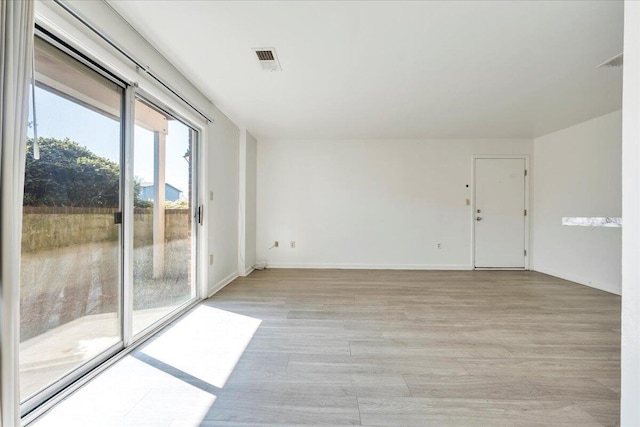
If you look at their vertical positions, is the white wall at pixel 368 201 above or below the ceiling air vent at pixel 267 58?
below

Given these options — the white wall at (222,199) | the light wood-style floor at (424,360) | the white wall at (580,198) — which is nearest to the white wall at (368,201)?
the white wall at (580,198)

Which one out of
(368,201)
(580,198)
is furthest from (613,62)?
(368,201)

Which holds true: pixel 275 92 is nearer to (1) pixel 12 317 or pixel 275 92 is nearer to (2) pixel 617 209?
(1) pixel 12 317

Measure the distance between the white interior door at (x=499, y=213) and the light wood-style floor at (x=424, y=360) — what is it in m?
1.41

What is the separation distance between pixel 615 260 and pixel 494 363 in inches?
124

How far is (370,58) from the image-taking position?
229 cm

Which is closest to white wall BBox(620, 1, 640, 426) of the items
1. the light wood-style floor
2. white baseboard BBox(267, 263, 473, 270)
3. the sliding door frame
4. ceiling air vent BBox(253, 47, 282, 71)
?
the light wood-style floor

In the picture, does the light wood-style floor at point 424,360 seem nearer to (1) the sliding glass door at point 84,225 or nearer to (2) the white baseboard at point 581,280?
(2) the white baseboard at point 581,280

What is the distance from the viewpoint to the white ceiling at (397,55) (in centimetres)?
177

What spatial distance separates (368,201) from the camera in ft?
16.2

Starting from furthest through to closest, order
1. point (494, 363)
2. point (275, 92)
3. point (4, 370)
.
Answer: point (275, 92)
point (494, 363)
point (4, 370)

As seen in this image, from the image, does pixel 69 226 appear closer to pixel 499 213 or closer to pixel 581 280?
pixel 499 213

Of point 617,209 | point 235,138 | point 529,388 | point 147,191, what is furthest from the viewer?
point 235,138

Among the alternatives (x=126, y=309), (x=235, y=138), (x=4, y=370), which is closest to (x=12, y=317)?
(x=4, y=370)
